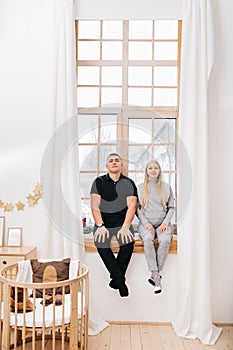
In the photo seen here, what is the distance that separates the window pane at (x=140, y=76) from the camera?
377 cm

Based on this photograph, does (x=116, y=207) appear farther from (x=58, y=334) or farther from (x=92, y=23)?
(x=92, y=23)

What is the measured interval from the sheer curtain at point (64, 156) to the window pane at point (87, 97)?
24cm

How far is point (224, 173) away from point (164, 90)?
34.0 inches

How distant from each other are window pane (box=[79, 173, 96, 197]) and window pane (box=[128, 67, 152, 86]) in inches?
34.4

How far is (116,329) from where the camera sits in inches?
137

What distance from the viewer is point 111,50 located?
12.4 ft

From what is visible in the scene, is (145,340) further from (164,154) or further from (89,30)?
(89,30)

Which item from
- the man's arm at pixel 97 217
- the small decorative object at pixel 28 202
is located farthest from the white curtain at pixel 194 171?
the small decorative object at pixel 28 202

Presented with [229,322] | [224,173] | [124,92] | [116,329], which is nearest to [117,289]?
[116,329]

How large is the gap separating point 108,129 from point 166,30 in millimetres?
1003

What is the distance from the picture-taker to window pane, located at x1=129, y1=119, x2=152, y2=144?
3.61 meters

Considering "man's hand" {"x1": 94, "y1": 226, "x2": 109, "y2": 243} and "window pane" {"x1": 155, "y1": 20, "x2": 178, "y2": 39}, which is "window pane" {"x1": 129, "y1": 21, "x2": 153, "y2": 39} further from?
"man's hand" {"x1": 94, "y1": 226, "x2": 109, "y2": 243}

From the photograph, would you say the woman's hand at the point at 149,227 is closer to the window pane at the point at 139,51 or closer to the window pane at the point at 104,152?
the window pane at the point at 104,152

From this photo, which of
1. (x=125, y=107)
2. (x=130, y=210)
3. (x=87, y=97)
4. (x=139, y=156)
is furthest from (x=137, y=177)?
(x=87, y=97)
